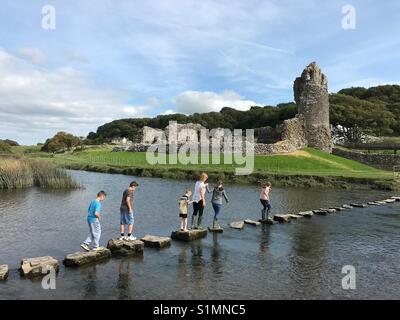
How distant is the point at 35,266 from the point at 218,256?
5797mm

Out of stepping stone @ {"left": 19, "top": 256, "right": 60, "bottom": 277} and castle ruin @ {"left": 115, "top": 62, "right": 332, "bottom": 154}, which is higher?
castle ruin @ {"left": 115, "top": 62, "right": 332, "bottom": 154}

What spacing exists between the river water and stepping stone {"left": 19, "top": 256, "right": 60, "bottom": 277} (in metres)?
0.25

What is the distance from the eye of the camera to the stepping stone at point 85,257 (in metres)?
12.4

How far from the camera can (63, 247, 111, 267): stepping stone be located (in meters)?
12.4

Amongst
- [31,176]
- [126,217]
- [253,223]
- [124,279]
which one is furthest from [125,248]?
[31,176]

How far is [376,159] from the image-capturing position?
5578cm

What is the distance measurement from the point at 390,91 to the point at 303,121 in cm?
7229

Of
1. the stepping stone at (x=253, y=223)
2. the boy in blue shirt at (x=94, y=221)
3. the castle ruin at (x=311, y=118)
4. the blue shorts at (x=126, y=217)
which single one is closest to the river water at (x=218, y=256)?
the stepping stone at (x=253, y=223)

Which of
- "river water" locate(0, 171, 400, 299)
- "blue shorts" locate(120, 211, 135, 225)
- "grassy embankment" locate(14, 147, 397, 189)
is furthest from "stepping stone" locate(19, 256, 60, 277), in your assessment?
"grassy embankment" locate(14, 147, 397, 189)

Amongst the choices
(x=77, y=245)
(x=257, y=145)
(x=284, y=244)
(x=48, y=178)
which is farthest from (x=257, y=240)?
(x=257, y=145)

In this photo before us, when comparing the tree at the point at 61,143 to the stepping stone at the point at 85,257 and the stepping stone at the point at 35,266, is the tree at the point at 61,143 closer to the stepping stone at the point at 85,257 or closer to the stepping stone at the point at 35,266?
the stepping stone at the point at 85,257

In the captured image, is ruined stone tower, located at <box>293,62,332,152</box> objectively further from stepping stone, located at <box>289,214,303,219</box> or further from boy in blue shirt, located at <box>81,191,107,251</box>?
boy in blue shirt, located at <box>81,191,107,251</box>

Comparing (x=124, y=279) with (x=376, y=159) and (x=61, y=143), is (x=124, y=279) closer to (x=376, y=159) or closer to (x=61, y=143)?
(x=376, y=159)
